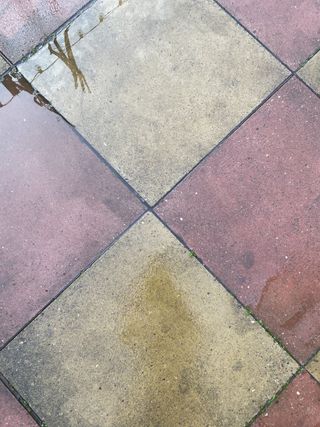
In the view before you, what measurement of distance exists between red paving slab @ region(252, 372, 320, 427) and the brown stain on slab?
403 millimetres

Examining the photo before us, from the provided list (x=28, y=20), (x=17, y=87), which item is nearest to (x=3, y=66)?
(x=17, y=87)

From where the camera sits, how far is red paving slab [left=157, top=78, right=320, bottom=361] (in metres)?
3.56

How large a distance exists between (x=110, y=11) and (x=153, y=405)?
2.78 meters

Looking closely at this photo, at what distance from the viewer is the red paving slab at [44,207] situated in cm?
361

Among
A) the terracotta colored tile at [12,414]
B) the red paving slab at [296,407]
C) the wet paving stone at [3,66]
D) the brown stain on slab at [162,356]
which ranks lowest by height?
the red paving slab at [296,407]

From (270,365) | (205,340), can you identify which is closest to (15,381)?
(205,340)

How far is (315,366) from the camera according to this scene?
3.45 meters

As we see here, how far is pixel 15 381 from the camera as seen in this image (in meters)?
3.45

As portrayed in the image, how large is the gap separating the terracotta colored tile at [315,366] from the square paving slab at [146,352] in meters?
0.14

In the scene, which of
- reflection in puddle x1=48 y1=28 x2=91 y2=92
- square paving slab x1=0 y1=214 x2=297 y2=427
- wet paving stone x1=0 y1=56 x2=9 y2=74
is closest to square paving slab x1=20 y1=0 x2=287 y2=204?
reflection in puddle x1=48 y1=28 x2=91 y2=92

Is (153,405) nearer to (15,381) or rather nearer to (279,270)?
(15,381)

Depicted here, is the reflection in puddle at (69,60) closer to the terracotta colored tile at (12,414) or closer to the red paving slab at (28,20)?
the red paving slab at (28,20)

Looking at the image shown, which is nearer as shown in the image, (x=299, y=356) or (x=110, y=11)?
(x=299, y=356)

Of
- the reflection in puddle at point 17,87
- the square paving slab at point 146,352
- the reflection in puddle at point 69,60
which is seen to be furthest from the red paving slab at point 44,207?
the reflection in puddle at point 69,60
